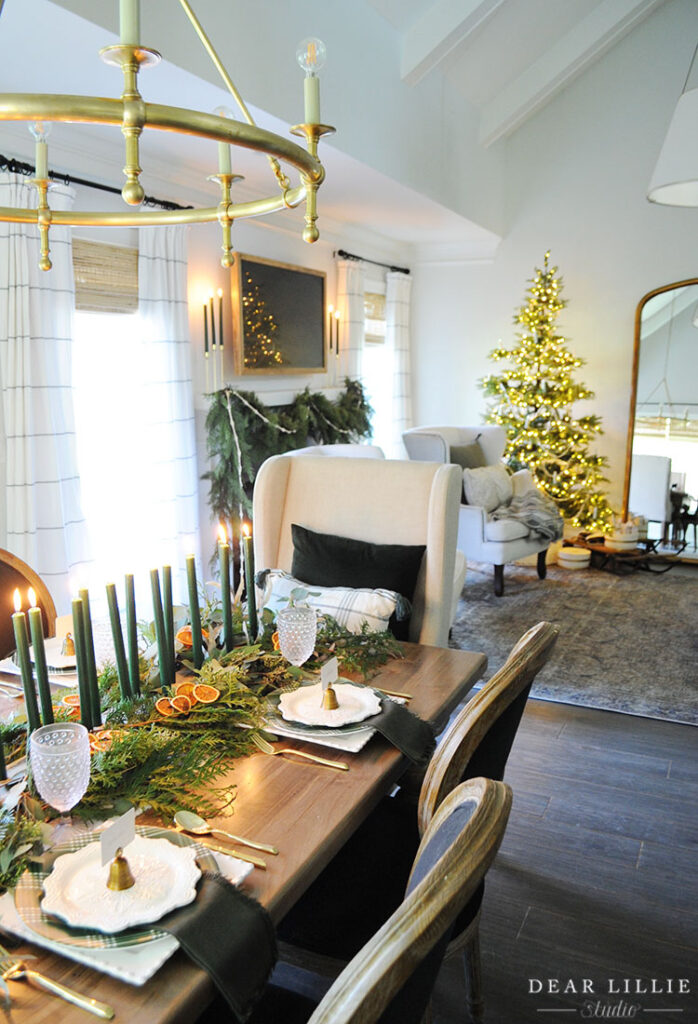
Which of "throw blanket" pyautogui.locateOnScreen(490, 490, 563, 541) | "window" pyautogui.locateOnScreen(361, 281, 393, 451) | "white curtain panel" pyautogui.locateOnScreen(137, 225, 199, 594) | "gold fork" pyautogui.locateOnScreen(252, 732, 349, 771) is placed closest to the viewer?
"gold fork" pyautogui.locateOnScreen(252, 732, 349, 771)

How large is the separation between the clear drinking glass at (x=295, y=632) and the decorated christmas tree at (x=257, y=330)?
331cm

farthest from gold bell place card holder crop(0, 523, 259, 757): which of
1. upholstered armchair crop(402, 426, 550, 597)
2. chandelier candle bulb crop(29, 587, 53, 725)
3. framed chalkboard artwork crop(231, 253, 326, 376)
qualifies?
upholstered armchair crop(402, 426, 550, 597)

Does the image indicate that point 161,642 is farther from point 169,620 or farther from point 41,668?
point 41,668

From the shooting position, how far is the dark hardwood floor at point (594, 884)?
5.90 ft

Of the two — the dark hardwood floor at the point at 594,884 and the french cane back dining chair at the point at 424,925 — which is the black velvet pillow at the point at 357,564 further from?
the french cane back dining chair at the point at 424,925

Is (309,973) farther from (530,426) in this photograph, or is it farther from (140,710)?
(530,426)

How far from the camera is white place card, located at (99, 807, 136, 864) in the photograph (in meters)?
0.99

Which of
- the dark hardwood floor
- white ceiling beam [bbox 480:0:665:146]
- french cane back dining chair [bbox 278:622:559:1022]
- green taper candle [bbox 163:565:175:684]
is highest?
white ceiling beam [bbox 480:0:665:146]

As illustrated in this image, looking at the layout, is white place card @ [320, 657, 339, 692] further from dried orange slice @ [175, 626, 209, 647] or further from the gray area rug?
the gray area rug

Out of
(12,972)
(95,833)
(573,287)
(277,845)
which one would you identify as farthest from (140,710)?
(573,287)

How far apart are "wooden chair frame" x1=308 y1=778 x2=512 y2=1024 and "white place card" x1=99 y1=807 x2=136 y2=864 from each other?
0.45 m

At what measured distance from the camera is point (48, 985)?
87cm

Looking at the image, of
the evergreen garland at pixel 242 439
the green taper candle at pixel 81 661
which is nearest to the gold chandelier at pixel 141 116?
the green taper candle at pixel 81 661

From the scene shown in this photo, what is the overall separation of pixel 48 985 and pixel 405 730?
29.8 inches
